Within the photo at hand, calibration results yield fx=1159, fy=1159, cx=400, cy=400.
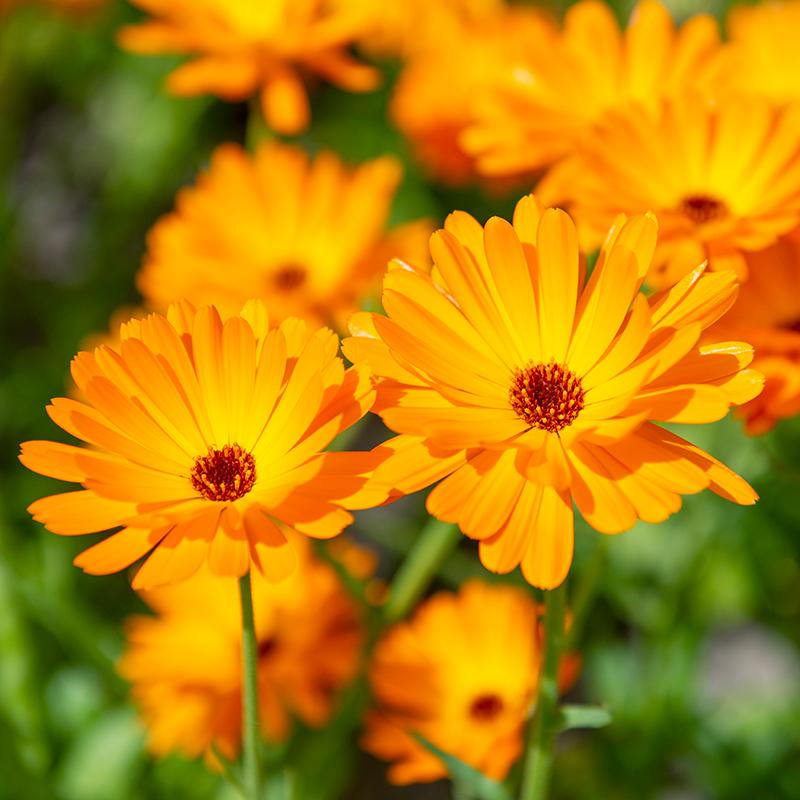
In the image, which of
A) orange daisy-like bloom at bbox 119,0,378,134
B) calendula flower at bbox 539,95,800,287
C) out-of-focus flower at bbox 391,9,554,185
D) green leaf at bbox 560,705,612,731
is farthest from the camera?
out-of-focus flower at bbox 391,9,554,185

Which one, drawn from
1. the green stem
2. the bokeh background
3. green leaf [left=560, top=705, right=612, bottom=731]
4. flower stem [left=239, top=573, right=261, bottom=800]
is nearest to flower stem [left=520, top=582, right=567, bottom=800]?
green leaf [left=560, top=705, right=612, bottom=731]

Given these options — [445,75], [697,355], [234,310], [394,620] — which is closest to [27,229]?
[445,75]

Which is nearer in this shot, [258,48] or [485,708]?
[485,708]

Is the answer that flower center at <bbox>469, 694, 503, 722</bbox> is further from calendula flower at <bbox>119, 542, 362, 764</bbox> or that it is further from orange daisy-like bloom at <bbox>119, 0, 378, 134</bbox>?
orange daisy-like bloom at <bbox>119, 0, 378, 134</bbox>

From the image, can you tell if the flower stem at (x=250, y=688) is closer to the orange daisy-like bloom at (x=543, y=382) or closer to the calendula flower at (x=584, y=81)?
the orange daisy-like bloom at (x=543, y=382)

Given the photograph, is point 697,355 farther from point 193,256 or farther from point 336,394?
point 193,256

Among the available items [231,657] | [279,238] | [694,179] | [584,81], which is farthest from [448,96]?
[231,657]

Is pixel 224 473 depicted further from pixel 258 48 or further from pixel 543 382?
pixel 258 48
